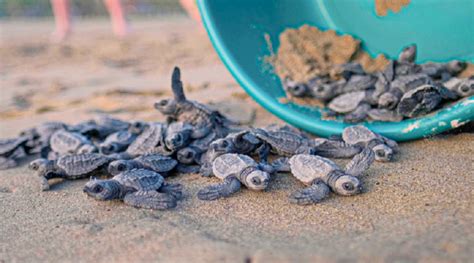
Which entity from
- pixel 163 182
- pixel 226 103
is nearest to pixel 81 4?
pixel 226 103

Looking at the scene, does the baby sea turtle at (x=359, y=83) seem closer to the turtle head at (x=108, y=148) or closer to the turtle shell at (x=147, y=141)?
the turtle shell at (x=147, y=141)

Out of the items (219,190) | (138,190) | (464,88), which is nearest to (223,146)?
(219,190)

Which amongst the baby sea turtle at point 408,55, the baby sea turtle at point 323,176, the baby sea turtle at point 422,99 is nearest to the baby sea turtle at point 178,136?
the baby sea turtle at point 323,176

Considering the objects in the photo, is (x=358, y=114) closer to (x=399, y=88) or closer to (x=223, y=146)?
(x=399, y=88)

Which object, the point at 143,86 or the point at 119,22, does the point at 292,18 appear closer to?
the point at 143,86

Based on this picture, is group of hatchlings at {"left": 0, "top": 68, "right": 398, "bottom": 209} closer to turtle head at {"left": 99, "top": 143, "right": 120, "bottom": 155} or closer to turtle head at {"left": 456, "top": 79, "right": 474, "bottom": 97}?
turtle head at {"left": 99, "top": 143, "right": 120, "bottom": 155}

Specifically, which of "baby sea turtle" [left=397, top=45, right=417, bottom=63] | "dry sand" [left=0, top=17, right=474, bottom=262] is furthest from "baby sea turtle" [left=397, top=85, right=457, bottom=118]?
"baby sea turtle" [left=397, top=45, right=417, bottom=63]

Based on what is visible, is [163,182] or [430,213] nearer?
[430,213]
